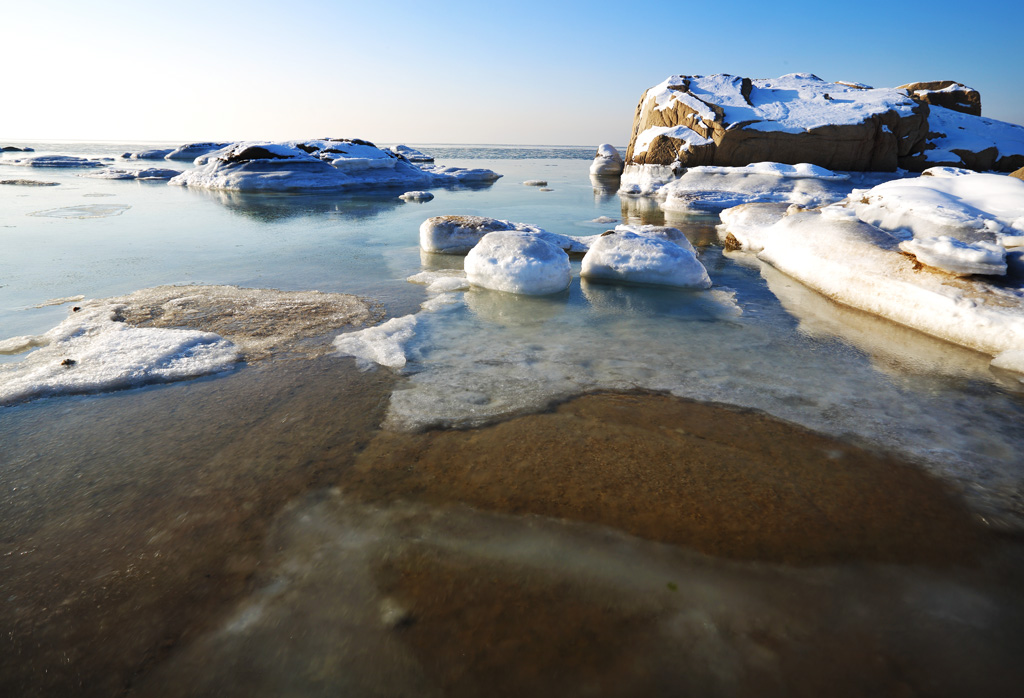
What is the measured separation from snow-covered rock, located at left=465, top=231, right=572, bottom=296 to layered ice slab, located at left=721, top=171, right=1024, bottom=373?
11.4ft

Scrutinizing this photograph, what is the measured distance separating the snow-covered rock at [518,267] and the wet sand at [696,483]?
317cm

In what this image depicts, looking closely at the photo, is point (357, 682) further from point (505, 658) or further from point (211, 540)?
point (211, 540)

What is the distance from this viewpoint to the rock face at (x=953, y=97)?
21984 millimetres

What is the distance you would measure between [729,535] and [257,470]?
8.13ft

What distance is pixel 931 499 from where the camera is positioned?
99.6 inches

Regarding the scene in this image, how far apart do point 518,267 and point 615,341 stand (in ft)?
6.59

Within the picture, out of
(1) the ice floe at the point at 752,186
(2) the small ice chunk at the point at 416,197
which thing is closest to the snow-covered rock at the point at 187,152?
(2) the small ice chunk at the point at 416,197

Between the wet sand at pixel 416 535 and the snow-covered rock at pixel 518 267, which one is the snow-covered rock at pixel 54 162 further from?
the wet sand at pixel 416 535

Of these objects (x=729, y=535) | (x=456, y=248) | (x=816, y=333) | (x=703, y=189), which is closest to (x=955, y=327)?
(x=816, y=333)

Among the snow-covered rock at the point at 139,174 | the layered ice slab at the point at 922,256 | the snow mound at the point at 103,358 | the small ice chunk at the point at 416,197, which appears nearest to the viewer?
the snow mound at the point at 103,358

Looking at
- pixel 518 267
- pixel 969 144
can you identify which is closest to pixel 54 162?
pixel 518 267

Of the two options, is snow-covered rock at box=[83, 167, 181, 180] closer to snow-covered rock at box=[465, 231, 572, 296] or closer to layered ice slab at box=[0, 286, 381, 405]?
layered ice slab at box=[0, 286, 381, 405]

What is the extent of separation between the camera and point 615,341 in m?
4.70

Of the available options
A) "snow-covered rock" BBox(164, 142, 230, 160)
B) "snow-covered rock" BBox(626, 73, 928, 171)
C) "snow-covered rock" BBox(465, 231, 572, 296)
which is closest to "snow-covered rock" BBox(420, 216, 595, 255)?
"snow-covered rock" BBox(465, 231, 572, 296)
